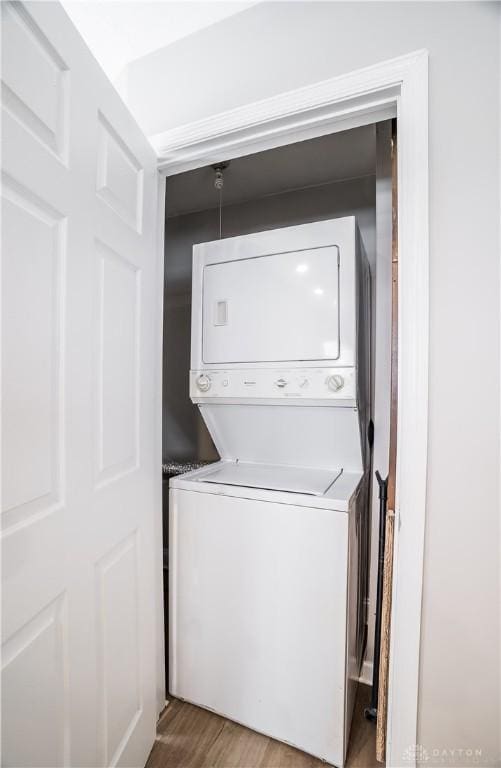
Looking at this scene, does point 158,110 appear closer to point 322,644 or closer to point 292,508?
point 292,508

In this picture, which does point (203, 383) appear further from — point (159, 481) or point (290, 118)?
point (290, 118)

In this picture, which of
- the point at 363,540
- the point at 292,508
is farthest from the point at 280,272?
the point at 363,540

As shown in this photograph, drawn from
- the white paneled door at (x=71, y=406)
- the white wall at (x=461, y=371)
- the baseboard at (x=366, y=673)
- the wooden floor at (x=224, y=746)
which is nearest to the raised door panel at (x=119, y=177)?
the white paneled door at (x=71, y=406)

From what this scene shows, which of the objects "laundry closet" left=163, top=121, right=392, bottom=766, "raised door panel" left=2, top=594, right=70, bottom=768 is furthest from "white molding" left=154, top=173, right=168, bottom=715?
"raised door panel" left=2, top=594, right=70, bottom=768

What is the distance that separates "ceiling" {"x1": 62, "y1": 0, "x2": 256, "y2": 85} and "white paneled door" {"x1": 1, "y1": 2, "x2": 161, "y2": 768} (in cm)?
43

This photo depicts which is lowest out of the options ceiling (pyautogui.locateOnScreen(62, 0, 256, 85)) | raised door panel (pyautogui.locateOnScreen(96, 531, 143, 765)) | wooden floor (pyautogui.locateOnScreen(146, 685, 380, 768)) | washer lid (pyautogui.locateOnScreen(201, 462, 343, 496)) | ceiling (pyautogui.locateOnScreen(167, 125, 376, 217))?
wooden floor (pyautogui.locateOnScreen(146, 685, 380, 768))

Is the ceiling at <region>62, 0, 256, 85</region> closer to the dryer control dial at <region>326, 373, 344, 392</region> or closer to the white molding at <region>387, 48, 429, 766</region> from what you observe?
the white molding at <region>387, 48, 429, 766</region>

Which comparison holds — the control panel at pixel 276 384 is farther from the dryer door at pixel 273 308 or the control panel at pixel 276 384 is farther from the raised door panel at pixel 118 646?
the raised door panel at pixel 118 646

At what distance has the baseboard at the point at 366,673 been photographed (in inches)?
74.9

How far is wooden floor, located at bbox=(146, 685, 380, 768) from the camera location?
1.47 meters

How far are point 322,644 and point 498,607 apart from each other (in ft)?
2.22

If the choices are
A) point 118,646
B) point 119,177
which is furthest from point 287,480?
point 119,177

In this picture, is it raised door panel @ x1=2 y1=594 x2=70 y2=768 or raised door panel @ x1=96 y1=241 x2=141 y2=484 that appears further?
raised door panel @ x1=96 y1=241 x2=141 y2=484

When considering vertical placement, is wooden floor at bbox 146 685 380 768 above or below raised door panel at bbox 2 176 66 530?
below
